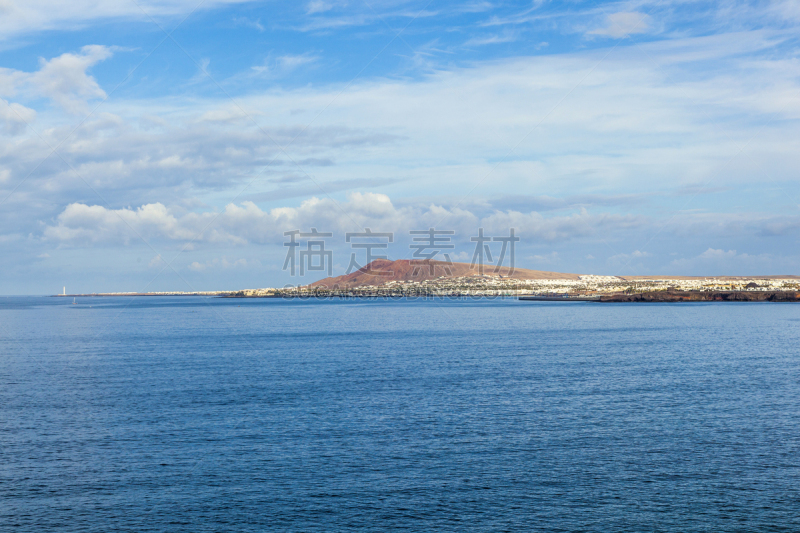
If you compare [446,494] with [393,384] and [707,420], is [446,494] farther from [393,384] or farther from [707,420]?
[393,384]

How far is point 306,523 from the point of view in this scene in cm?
1972

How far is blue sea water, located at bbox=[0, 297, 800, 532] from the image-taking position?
66.6 ft

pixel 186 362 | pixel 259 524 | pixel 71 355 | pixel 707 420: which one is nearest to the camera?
pixel 259 524

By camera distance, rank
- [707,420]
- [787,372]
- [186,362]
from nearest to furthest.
Result: [707,420] < [787,372] < [186,362]

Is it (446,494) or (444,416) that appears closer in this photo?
(446,494)

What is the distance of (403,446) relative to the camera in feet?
90.3

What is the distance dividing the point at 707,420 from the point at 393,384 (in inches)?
798

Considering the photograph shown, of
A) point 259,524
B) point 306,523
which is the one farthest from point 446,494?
point 259,524

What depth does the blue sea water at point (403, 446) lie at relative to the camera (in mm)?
20297

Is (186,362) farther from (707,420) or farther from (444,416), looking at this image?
(707,420)

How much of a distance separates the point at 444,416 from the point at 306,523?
14722mm

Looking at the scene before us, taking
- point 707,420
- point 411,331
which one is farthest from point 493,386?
point 411,331

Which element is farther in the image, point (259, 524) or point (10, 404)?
point (10, 404)

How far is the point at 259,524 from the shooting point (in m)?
19.6
